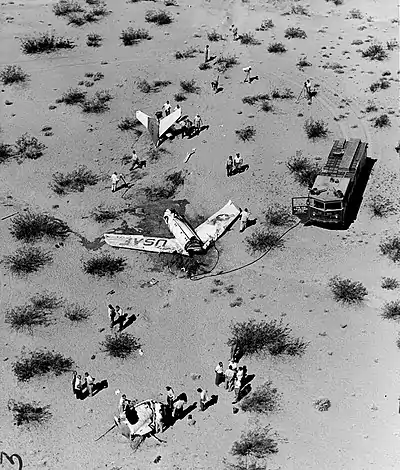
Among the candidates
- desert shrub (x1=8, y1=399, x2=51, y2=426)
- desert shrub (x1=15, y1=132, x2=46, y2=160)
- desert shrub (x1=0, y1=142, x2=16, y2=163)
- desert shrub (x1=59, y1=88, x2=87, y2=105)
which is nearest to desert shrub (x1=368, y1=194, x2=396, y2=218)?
desert shrub (x1=15, y1=132, x2=46, y2=160)

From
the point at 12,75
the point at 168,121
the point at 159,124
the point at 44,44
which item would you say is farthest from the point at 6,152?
the point at 44,44

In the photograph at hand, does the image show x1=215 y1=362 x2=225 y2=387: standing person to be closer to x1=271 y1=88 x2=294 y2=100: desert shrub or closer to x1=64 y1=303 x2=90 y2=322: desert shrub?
x1=64 y1=303 x2=90 y2=322: desert shrub

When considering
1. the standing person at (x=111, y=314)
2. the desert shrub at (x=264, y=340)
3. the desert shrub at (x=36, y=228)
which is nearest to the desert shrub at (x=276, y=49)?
the desert shrub at (x=36, y=228)

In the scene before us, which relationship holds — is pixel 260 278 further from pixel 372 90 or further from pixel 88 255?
pixel 372 90

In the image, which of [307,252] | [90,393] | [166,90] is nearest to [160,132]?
[166,90]

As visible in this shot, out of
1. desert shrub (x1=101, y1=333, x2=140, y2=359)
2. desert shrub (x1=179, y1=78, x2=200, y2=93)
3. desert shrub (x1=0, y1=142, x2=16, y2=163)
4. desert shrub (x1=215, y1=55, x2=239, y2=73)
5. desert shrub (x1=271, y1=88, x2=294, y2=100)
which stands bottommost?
desert shrub (x1=101, y1=333, x2=140, y2=359)

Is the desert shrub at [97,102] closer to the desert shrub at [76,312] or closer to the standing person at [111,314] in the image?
the desert shrub at [76,312]

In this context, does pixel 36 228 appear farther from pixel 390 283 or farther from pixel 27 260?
pixel 390 283
